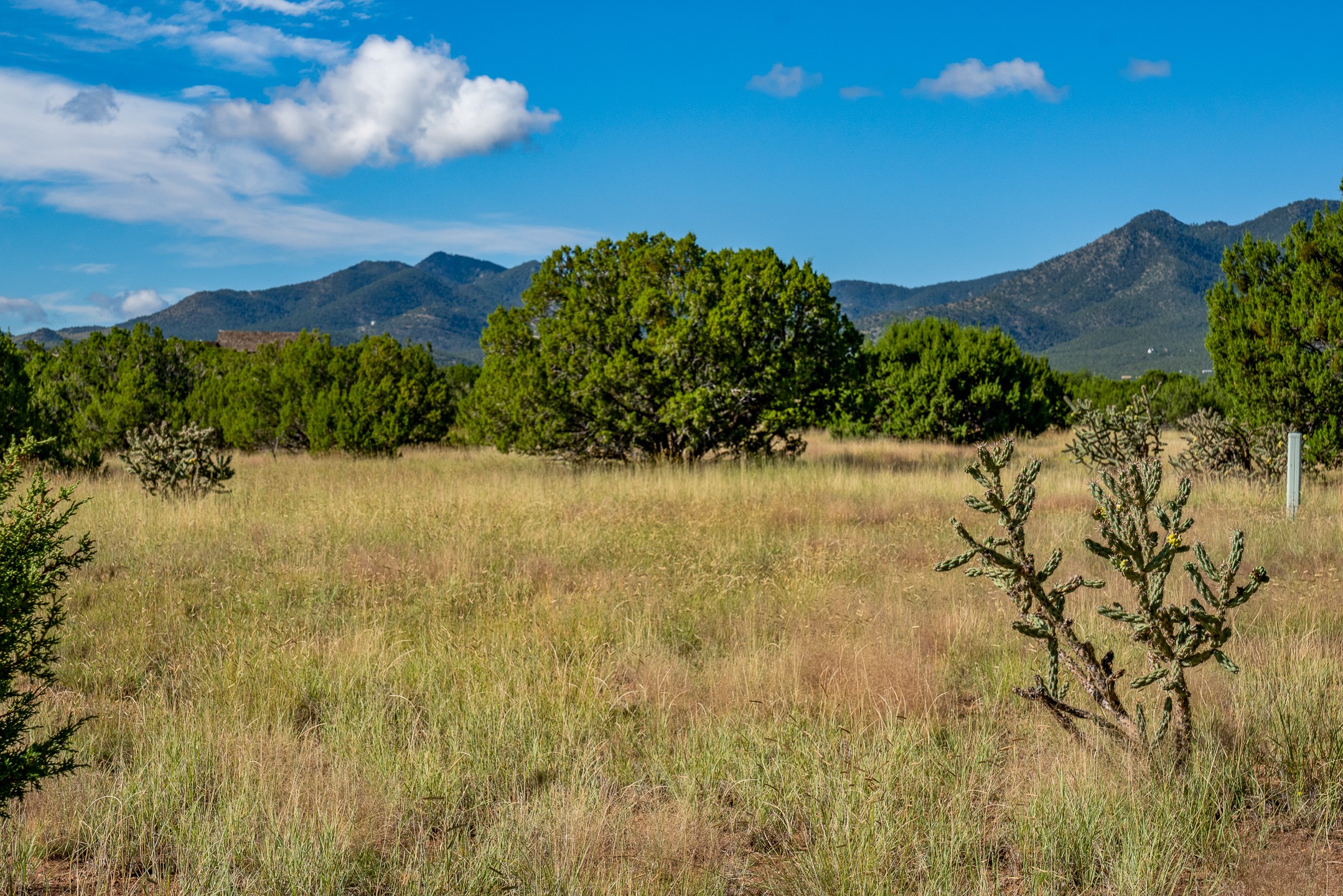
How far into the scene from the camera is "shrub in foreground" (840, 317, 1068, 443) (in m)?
23.2

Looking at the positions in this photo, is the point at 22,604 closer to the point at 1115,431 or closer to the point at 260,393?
the point at 1115,431

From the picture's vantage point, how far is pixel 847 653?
4.93 m

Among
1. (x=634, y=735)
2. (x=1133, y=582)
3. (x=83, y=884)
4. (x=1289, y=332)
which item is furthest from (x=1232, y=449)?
(x=83, y=884)

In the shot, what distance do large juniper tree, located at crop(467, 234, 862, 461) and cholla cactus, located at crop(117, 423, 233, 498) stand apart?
5323 millimetres

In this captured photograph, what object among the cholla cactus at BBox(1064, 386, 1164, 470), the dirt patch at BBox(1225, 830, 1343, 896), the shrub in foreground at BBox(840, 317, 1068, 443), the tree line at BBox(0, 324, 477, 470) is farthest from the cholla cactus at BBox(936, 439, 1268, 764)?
the shrub in foreground at BBox(840, 317, 1068, 443)

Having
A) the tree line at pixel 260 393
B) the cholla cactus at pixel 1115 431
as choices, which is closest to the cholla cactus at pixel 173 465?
the tree line at pixel 260 393

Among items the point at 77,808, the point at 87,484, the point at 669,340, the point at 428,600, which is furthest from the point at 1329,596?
the point at 87,484

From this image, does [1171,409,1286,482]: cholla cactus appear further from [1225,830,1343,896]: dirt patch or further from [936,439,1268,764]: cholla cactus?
[1225,830,1343,896]: dirt patch

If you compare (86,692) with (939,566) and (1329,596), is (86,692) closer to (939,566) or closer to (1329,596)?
(939,566)

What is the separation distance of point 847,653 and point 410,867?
9.24 feet

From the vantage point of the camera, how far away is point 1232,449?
13.1 meters

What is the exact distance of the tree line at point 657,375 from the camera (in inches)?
484

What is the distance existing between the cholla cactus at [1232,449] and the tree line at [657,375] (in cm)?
26

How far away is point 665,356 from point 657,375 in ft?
1.15
